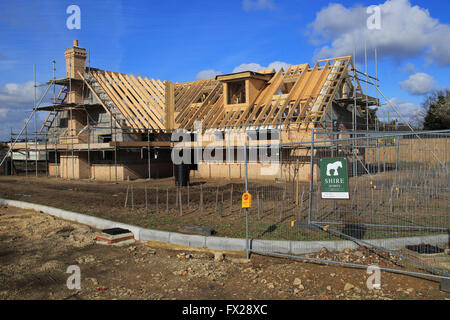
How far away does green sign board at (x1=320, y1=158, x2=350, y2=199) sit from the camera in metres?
6.88

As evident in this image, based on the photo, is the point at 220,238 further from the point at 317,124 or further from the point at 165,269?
the point at 317,124

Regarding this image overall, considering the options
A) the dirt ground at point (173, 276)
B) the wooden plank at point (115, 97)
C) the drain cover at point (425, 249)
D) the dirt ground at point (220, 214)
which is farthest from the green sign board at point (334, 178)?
the wooden plank at point (115, 97)

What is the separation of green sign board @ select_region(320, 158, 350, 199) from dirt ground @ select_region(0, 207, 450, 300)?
1.49 meters

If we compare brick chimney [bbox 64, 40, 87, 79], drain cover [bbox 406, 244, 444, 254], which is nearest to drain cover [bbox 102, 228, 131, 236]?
drain cover [bbox 406, 244, 444, 254]

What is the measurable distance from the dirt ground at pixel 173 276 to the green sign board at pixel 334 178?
149cm

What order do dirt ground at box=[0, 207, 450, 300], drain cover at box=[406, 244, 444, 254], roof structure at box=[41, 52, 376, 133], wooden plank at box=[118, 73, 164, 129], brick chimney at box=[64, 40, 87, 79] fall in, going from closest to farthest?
dirt ground at box=[0, 207, 450, 300], drain cover at box=[406, 244, 444, 254], roof structure at box=[41, 52, 376, 133], wooden plank at box=[118, 73, 164, 129], brick chimney at box=[64, 40, 87, 79]

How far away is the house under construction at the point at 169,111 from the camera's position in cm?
2088

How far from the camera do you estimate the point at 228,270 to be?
6.34m

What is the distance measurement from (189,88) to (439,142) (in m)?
23.4

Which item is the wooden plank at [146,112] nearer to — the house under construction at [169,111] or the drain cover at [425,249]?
the house under construction at [169,111]

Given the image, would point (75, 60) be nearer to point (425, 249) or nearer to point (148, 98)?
point (148, 98)

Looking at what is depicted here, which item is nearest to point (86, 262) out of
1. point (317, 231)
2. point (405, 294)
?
point (317, 231)

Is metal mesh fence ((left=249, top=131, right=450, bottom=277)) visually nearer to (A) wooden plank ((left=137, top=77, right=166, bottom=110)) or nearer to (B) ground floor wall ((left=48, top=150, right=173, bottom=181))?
(B) ground floor wall ((left=48, top=150, right=173, bottom=181))
